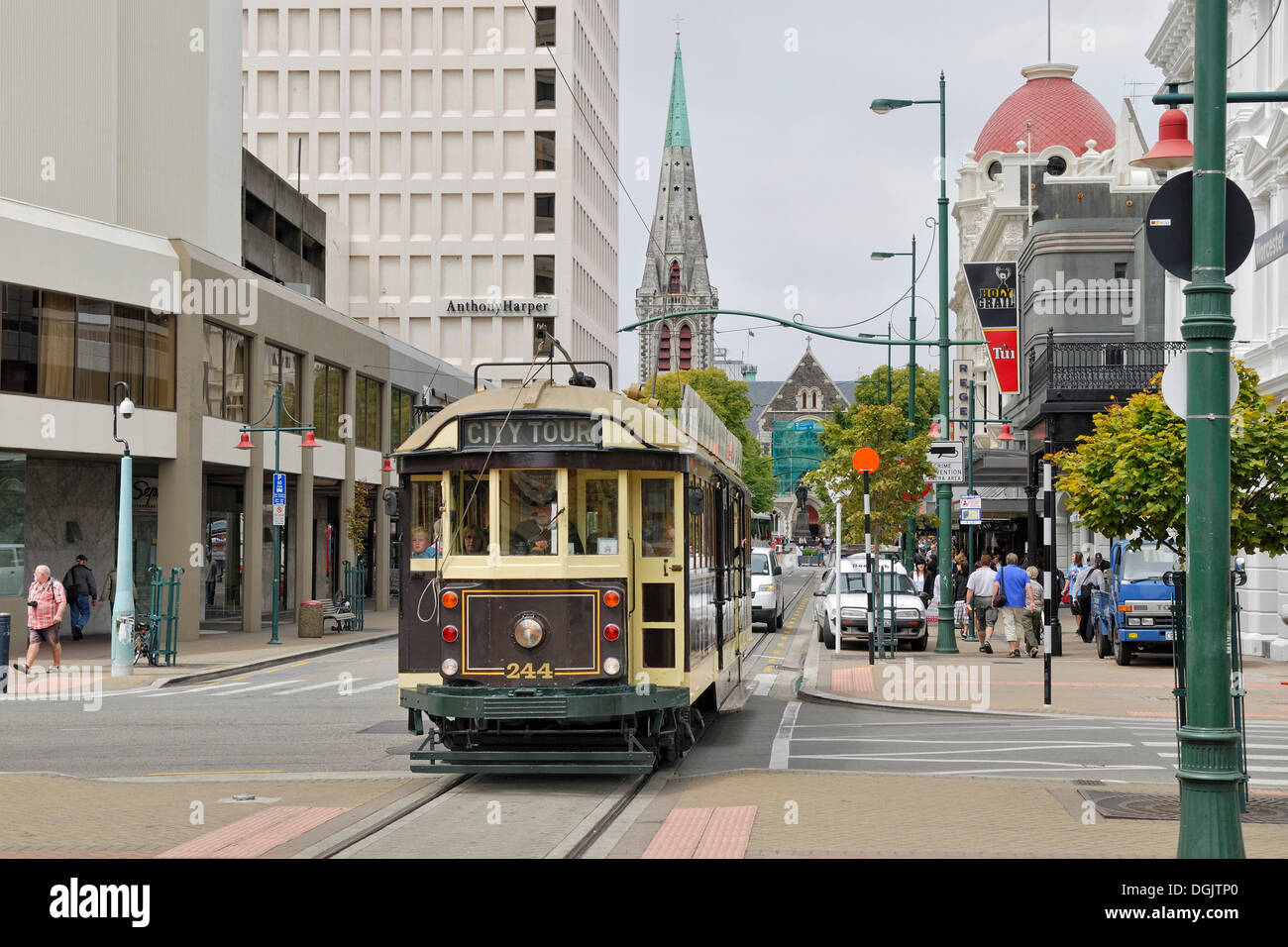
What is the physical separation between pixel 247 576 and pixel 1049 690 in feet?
78.1

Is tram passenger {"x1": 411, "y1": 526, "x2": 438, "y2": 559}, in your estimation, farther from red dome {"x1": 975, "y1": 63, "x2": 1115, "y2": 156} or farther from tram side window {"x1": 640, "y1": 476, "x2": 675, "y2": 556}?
red dome {"x1": 975, "y1": 63, "x2": 1115, "y2": 156}

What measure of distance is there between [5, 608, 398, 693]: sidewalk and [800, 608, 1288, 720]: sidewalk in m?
10.1

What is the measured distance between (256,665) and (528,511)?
17026 millimetres

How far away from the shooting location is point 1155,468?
19484 millimetres

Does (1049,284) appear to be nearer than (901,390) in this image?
Yes

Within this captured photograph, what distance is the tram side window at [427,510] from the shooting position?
42.1 feet

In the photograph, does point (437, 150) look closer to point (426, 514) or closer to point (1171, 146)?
point (426, 514)

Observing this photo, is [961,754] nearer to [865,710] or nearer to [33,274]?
[865,710]

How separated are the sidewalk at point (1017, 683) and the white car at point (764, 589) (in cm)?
656

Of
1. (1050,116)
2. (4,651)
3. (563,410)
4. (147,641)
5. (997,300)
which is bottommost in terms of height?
(147,641)

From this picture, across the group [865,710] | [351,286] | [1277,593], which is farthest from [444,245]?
→ [865,710]

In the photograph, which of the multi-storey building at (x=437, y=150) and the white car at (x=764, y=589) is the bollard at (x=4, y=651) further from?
the multi-storey building at (x=437, y=150)

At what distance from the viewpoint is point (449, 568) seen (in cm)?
1253

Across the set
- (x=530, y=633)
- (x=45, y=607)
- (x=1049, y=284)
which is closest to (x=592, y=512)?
(x=530, y=633)
